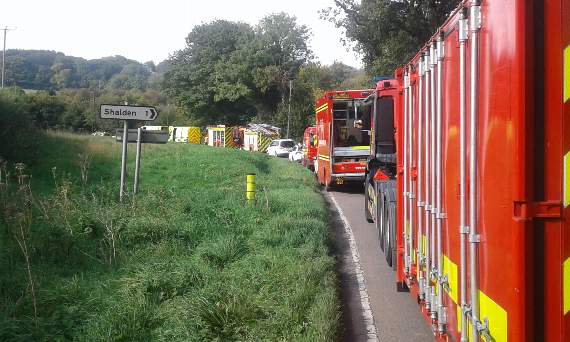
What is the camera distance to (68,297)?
6844 millimetres

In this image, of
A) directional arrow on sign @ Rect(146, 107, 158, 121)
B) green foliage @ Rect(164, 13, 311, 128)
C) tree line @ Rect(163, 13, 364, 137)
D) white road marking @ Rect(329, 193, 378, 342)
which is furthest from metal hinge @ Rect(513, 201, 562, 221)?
green foliage @ Rect(164, 13, 311, 128)

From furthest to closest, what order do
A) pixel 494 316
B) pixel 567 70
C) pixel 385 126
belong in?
pixel 385 126 < pixel 494 316 < pixel 567 70

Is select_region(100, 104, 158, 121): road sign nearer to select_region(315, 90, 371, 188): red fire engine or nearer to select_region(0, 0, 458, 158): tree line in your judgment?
select_region(315, 90, 371, 188): red fire engine

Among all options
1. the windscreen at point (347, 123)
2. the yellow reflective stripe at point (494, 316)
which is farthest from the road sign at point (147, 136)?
the yellow reflective stripe at point (494, 316)

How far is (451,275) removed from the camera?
4219 mm

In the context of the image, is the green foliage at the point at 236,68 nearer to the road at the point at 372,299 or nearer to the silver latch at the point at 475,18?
the road at the point at 372,299

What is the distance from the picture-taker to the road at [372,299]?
21.1 feet

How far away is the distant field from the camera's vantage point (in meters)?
5.93

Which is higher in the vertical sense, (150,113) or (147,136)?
(150,113)

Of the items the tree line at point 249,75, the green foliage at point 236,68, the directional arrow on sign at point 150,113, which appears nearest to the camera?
the directional arrow on sign at point 150,113

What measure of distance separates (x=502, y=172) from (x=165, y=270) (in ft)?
18.3

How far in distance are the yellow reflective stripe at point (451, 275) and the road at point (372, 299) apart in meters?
2.02

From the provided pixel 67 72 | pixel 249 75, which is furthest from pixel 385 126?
pixel 67 72

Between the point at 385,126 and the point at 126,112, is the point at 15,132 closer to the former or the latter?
the point at 126,112
